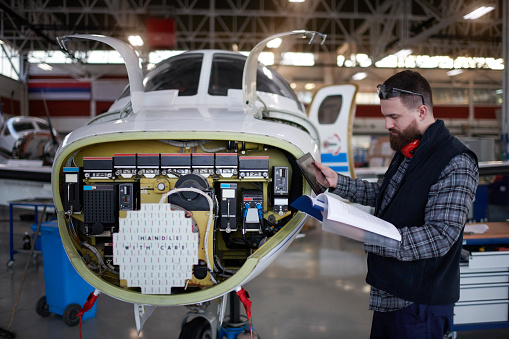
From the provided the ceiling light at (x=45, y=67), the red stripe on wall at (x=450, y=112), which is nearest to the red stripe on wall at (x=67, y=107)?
the ceiling light at (x=45, y=67)

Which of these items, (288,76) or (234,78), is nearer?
Result: (234,78)

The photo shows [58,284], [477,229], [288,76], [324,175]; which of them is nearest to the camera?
[324,175]

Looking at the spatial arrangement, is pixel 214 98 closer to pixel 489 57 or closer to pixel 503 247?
pixel 503 247

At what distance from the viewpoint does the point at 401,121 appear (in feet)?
7.08

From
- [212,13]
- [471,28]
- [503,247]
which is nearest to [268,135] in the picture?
[503,247]

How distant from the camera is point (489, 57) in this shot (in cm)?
2825

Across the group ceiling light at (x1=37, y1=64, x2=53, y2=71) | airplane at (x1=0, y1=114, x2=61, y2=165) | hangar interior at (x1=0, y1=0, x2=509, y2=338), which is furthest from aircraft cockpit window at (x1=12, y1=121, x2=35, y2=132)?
ceiling light at (x1=37, y1=64, x2=53, y2=71)

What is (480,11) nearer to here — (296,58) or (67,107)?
(296,58)

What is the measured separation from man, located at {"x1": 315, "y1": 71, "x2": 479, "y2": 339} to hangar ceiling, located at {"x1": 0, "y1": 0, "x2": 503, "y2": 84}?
14.4 metres

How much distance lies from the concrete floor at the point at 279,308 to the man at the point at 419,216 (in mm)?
2186

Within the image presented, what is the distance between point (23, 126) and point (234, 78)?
13.0 metres

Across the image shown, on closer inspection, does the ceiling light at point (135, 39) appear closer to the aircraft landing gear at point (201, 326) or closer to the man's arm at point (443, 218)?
the aircraft landing gear at point (201, 326)

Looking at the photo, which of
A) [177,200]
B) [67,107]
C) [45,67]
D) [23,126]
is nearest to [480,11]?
[177,200]

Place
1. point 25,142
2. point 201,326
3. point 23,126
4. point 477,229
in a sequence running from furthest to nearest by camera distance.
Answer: point 23,126 < point 25,142 < point 477,229 < point 201,326
